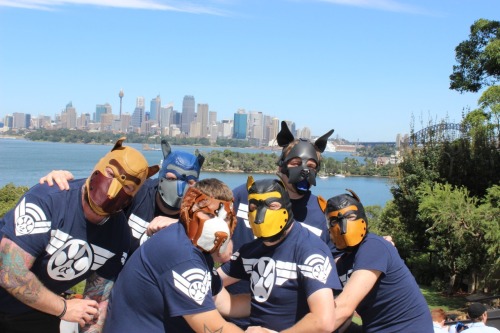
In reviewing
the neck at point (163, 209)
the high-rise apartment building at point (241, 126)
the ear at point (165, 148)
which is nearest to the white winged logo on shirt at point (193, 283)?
the neck at point (163, 209)

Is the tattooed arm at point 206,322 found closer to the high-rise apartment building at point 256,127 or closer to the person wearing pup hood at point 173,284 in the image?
the person wearing pup hood at point 173,284

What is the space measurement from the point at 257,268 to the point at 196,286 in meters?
0.90

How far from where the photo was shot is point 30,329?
4516mm

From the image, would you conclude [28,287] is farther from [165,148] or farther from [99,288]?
[165,148]

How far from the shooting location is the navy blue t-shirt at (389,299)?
428cm

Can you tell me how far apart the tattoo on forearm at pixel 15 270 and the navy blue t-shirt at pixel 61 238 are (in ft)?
0.15

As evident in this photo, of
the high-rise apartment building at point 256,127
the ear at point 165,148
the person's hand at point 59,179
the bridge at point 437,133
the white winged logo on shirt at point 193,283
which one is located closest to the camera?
the white winged logo on shirt at point 193,283

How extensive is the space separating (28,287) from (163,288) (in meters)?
1.17

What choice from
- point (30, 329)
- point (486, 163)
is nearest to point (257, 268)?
point (30, 329)

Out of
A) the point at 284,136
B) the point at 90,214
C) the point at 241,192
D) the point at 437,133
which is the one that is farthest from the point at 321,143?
the point at 437,133

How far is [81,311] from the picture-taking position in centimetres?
412

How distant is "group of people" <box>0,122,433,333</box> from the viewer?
339cm

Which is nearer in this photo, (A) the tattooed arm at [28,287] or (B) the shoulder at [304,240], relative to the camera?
(A) the tattooed arm at [28,287]

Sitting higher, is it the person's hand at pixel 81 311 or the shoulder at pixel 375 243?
the shoulder at pixel 375 243
